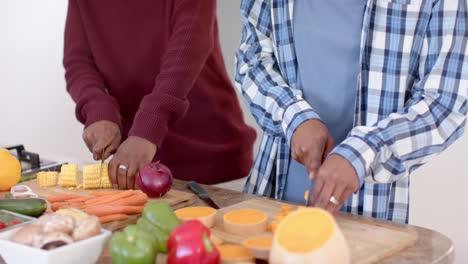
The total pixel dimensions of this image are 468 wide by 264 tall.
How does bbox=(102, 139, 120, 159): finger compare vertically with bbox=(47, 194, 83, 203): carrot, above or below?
above

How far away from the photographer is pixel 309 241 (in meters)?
0.97

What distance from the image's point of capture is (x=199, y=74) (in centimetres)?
189

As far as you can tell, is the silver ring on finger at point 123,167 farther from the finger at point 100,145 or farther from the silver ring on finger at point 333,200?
the silver ring on finger at point 333,200

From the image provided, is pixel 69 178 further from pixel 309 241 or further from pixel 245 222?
pixel 309 241

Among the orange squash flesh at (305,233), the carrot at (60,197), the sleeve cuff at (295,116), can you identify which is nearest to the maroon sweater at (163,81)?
the carrot at (60,197)

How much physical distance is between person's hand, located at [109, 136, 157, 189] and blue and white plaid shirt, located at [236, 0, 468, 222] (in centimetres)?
27

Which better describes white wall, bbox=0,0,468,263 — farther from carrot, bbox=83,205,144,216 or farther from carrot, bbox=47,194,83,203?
carrot, bbox=83,205,144,216

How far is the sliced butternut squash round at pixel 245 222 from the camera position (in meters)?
1.21

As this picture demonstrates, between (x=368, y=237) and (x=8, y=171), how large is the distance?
82 centimetres

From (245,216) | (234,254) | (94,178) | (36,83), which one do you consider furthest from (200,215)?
(36,83)

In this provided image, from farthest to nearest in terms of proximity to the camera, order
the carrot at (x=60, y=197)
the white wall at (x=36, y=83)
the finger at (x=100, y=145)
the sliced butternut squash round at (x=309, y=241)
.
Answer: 1. the white wall at (x=36, y=83)
2. the finger at (x=100, y=145)
3. the carrot at (x=60, y=197)
4. the sliced butternut squash round at (x=309, y=241)

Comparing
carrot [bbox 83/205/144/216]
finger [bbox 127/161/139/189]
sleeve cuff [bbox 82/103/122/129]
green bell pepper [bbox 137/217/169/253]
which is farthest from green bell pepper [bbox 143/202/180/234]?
sleeve cuff [bbox 82/103/122/129]

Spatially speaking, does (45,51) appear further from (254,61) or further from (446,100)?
(446,100)

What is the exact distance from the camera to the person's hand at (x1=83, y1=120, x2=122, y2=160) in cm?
171
